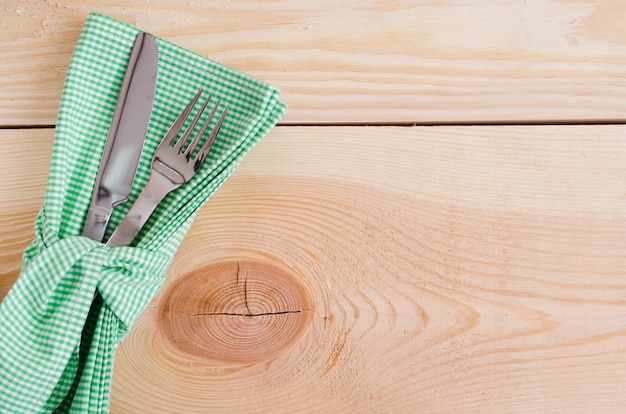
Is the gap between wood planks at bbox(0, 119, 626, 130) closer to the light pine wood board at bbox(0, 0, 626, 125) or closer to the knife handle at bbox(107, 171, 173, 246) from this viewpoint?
the light pine wood board at bbox(0, 0, 626, 125)

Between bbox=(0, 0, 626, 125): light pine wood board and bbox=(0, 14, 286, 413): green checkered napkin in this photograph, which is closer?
bbox=(0, 14, 286, 413): green checkered napkin

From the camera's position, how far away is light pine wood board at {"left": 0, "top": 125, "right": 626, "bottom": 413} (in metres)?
0.54

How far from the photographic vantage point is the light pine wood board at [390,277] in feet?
1.77

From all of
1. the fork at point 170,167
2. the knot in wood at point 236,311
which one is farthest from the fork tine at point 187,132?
the knot in wood at point 236,311

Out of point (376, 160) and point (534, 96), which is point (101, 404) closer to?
point (376, 160)

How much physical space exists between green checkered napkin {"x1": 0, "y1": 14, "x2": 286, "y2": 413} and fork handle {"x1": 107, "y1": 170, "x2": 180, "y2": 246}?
0.04 ft

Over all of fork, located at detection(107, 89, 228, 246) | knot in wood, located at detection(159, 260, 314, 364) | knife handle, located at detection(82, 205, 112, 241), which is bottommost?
knot in wood, located at detection(159, 260, 314, 364)

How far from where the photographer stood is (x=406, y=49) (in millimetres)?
578

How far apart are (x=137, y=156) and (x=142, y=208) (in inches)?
1.8

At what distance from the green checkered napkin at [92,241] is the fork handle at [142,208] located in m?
0.01

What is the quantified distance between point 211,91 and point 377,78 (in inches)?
6.1

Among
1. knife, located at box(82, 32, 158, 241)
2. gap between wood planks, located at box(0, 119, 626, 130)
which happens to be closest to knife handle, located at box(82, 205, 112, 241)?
knife, located at box(82, 32, 158, 241)

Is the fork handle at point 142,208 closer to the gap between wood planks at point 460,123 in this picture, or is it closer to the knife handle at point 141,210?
the knife handle at point 141,210

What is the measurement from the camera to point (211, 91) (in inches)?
21.2
